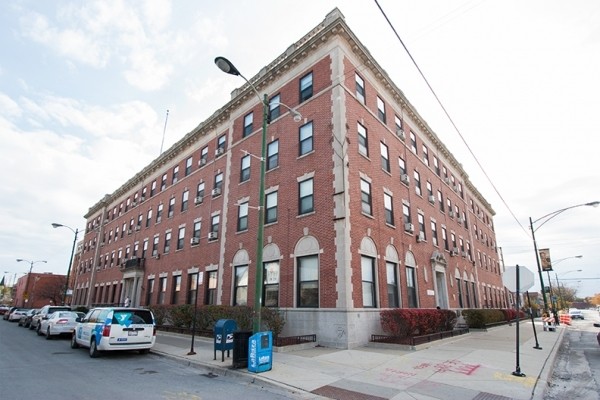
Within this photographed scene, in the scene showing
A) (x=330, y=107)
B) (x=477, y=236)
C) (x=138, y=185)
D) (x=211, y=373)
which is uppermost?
(x=138, y=185)

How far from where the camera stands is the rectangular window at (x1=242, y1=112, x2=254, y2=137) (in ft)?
73.3

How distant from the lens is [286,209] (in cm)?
1744

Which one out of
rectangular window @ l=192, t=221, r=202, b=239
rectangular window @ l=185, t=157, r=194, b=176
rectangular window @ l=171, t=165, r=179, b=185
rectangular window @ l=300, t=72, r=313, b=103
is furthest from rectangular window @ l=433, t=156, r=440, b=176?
rectangular window @ l=171, t=165, r=179, b=185

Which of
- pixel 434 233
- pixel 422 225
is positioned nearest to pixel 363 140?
pixel 422 225

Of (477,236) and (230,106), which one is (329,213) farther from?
(477,236)

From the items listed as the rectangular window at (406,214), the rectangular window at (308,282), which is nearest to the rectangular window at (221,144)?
the rectangular window at (308,282)

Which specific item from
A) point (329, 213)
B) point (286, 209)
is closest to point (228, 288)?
point (286, 209)

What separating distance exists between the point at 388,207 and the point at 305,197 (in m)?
4.99

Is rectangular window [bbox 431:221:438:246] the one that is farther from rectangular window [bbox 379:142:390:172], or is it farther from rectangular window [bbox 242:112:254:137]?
rectangular window [bbox 242:112:254:137]

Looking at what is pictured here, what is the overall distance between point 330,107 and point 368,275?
27.0 feet

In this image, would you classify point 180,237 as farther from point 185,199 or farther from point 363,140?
point 363,140

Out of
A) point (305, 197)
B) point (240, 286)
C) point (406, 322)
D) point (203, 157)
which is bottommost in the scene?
point (406, 322)

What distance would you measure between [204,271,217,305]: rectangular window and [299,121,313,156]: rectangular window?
9.72 meters

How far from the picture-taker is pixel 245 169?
21.7 meters
